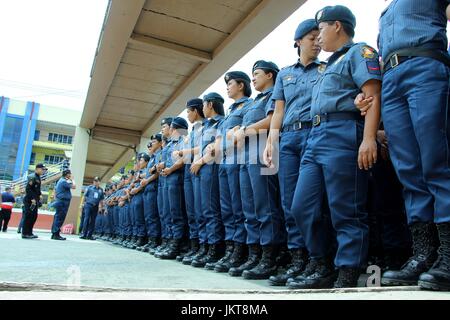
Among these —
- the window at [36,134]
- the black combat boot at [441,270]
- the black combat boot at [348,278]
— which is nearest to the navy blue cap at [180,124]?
the black combat boot at [348,278]

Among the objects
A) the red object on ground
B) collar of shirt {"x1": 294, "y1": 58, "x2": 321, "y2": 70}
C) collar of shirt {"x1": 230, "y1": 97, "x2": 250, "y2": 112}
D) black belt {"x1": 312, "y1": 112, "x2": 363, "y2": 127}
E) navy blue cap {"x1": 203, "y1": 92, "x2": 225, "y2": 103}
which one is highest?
navy blue cap {"x1": 203, "y1": 92, "x2": 225, "y2": 103}

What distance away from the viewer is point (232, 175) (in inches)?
114

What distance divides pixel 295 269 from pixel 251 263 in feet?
1.74

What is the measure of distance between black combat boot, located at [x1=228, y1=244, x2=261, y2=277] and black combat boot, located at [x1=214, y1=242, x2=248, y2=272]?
0.17 meters

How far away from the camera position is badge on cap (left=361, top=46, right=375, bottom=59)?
186cm

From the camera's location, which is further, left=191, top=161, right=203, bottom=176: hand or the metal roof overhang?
the metal roof overhang

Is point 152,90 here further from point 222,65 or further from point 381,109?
point 381,109

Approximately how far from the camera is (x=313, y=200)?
189 cm

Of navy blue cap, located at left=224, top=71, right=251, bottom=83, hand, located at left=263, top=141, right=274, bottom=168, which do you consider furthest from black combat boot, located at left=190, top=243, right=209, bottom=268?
navy blue cap, located at left=224, top=71, right=251, bottom=83

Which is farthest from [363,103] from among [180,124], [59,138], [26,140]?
[59,138]

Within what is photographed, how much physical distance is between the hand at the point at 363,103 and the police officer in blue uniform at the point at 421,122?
0.08m

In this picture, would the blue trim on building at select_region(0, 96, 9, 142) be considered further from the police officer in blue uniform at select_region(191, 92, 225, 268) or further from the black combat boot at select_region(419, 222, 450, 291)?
the black combat boot at select_region(419, 222, 450, 291)

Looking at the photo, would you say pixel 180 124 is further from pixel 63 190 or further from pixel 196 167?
pixel 63 190

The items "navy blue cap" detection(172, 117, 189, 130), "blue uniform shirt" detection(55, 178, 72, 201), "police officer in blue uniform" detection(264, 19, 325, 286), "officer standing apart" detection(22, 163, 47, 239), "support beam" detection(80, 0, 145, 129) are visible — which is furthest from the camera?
"blue uniform shirt" detection(55, 178, 72, 201)
